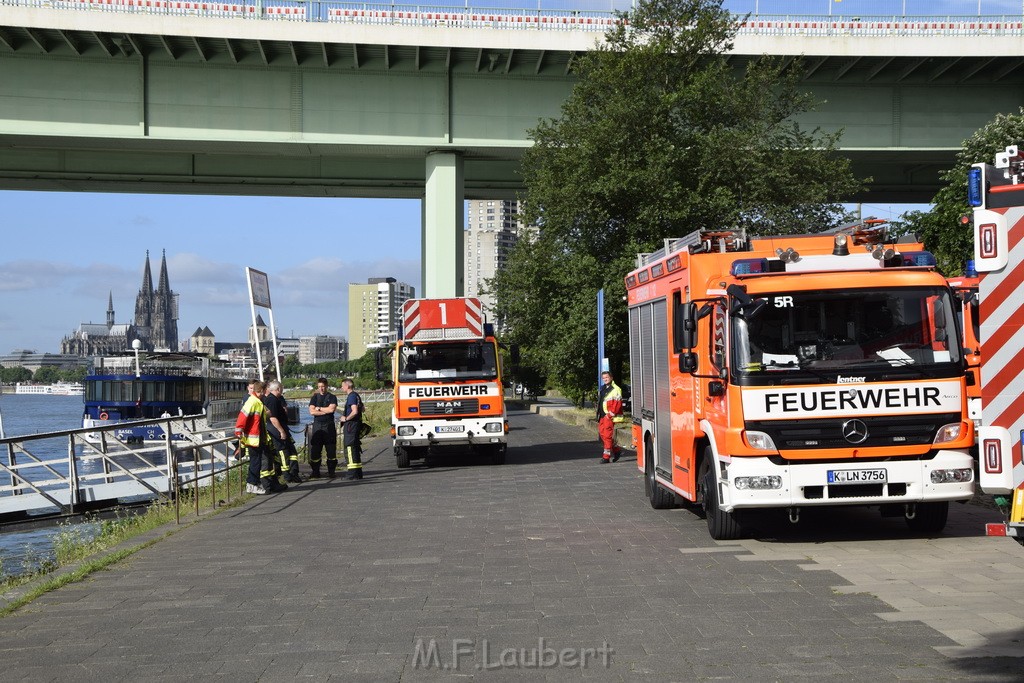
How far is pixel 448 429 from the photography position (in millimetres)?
21594

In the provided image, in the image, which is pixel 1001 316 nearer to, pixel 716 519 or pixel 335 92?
pixel 716 519

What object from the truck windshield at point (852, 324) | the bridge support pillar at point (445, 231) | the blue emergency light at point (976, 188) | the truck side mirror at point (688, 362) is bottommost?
the truck side mirror at point (688, 362)

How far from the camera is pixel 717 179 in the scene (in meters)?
24.7

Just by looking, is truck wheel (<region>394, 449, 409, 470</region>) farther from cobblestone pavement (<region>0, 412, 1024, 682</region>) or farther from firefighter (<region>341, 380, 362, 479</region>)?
cobblestone pavement (<region>0, 412, 1024, 682</region>)

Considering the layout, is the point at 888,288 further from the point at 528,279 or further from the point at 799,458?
the point at 528,279

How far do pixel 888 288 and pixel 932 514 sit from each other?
2.23m

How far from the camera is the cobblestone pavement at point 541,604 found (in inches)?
241

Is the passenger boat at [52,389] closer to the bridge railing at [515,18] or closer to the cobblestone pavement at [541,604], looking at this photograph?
the bridge railing at [515,18]

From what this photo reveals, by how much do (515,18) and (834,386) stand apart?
52.8ft

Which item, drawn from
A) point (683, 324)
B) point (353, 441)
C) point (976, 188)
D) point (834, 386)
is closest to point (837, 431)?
point (834, 386)

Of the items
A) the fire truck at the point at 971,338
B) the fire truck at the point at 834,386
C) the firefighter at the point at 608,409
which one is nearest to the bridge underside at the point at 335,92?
the firefighter at the point at 608,409

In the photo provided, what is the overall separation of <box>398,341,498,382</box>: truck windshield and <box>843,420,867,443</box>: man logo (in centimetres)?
1234

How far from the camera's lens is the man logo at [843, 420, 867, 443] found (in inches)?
391

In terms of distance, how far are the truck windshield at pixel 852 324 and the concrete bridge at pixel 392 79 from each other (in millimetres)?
15248
